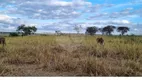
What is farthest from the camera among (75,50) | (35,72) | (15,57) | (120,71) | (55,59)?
(75,50)

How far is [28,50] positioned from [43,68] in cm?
117

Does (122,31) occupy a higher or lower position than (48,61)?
higher

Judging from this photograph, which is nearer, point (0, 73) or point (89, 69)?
point (0, 73)

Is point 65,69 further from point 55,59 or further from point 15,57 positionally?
point 15,57

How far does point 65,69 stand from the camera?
328 cm

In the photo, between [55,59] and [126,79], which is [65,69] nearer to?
[55,59]

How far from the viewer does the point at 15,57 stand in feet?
12.8

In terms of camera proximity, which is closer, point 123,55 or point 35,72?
point 35,72

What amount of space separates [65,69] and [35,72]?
1.32 ft

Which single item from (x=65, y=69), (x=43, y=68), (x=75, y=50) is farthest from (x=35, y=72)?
(x=75, y=50)

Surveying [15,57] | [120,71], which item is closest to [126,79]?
[120,71]

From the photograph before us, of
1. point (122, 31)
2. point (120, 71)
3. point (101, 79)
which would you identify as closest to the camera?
A: point (101, 79)

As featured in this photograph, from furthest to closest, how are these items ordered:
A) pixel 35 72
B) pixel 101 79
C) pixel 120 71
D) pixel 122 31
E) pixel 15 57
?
pixel 122 31
pixel 15 57
pixel 35 72
pixel 120 71
pixel 101 79

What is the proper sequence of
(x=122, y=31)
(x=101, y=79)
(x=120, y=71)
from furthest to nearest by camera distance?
1. (x=122, y=31)
2. (x=120, y=71)
3. (x=101, y=79)
